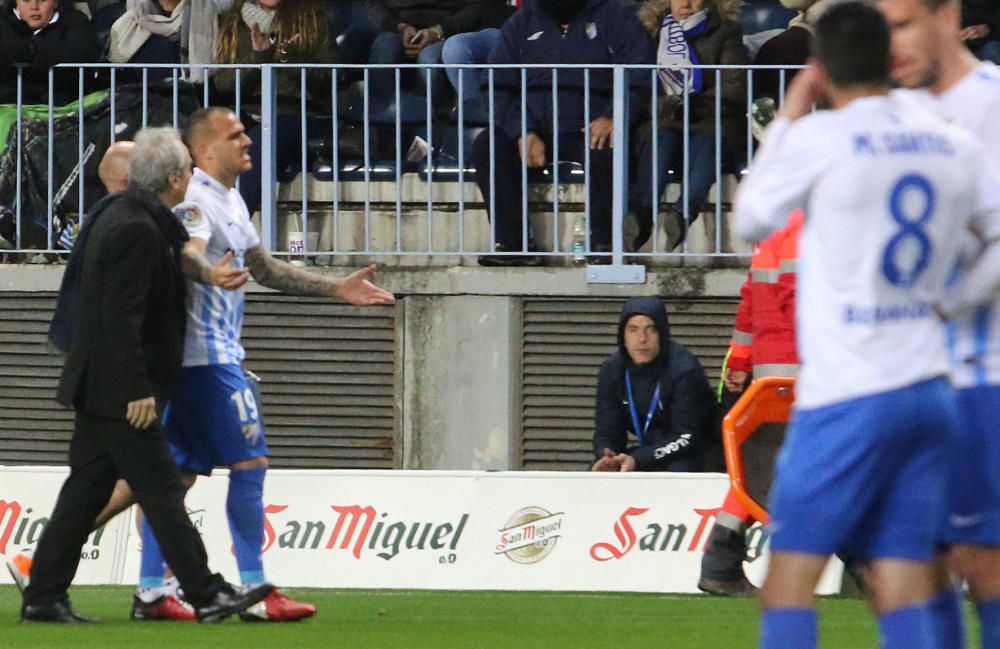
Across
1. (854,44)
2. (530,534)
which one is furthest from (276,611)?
(854,44)

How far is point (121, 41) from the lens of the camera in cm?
1488

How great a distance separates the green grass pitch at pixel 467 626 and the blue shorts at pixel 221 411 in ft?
2.41

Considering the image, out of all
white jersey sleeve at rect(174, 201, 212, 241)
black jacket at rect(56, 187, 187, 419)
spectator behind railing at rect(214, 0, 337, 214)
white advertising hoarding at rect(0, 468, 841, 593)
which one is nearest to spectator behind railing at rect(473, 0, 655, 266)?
spectator behind railing at rect(214, 0, 337, 214)

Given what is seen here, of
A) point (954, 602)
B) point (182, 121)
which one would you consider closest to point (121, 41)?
point (182, 121)

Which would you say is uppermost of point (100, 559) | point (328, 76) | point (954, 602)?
point (328, 76)

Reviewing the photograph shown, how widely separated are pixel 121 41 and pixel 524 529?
5.15 meters

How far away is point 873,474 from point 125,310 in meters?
4.42

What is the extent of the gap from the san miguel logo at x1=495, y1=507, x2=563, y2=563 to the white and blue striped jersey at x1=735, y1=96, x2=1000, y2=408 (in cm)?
665

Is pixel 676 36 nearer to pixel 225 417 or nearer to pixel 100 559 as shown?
pixel 100 559

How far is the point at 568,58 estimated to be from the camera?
14.1 metres

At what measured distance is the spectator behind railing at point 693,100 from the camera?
14008 millimetres

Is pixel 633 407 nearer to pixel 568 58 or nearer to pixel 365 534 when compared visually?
pixel 365 534

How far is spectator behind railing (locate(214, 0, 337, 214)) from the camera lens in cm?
1447

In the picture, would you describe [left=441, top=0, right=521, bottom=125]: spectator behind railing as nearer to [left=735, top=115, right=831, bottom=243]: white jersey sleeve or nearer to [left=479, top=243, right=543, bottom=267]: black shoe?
[left=479, top=243, right=543, bottom=267]: black shoe
